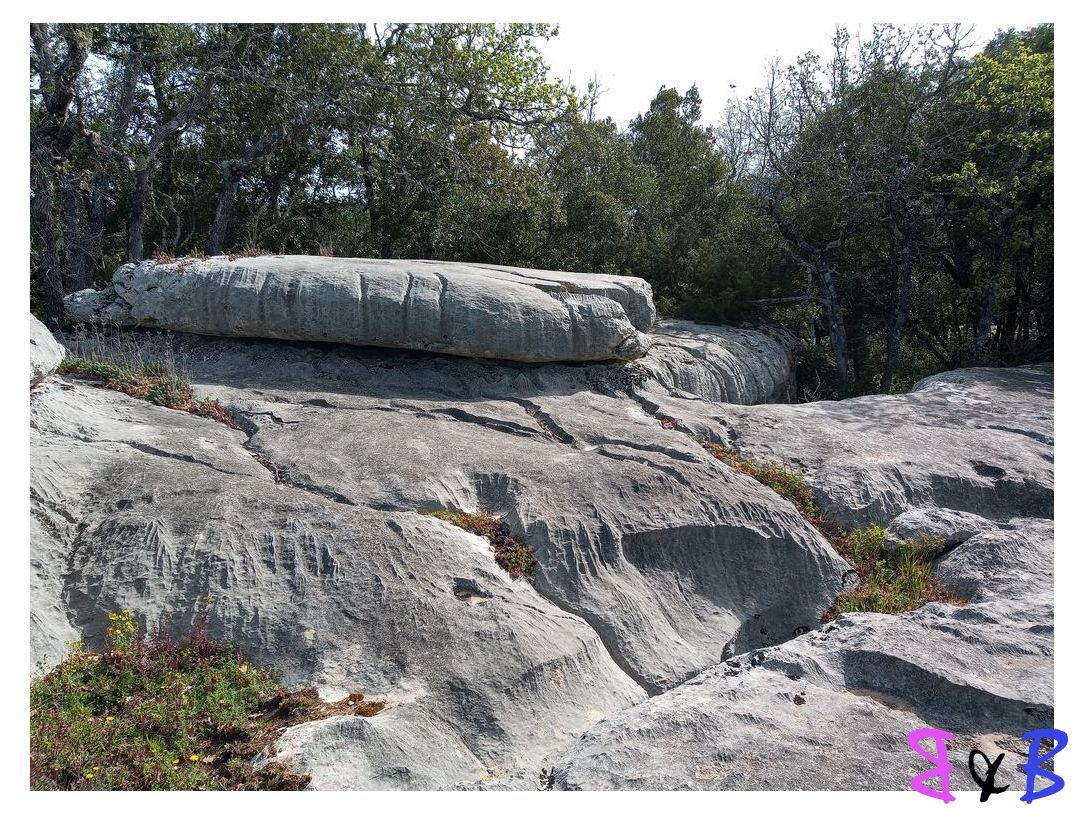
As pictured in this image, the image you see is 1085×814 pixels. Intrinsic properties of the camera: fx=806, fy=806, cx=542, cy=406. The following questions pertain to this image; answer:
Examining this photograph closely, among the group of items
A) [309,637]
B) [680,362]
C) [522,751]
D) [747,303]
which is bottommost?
[522,751]

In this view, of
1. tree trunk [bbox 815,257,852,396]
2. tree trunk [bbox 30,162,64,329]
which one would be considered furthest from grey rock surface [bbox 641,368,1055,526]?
tree trunk [bbox 30,162,64,329]

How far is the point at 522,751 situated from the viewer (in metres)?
5.44

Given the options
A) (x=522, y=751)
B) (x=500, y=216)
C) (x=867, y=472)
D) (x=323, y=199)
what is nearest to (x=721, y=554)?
(x=867, y=472)

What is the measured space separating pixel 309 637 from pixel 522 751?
180cm

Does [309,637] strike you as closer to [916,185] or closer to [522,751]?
[522,751]

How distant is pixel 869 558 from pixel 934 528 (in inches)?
31.0

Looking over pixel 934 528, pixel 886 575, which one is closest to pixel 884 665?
pixel 886 575

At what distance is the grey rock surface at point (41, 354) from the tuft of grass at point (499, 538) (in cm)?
396

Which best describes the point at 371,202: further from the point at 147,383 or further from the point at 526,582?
the point at 526,582

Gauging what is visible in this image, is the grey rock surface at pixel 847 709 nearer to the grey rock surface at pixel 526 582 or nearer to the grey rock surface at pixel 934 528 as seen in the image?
the grey rock surface at pixel 526 582

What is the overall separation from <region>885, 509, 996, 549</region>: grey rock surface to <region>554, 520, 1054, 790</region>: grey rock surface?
1567 mm

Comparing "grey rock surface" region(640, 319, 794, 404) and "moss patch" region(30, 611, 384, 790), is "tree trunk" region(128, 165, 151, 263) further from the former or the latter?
"moss patch" region(30, 611, 384, 790)

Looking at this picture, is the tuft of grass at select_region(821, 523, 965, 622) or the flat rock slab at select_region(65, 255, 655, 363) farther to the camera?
the flat rock slab at select_region(65, 255, 655, 363)

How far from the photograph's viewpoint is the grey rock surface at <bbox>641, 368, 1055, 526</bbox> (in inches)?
368
